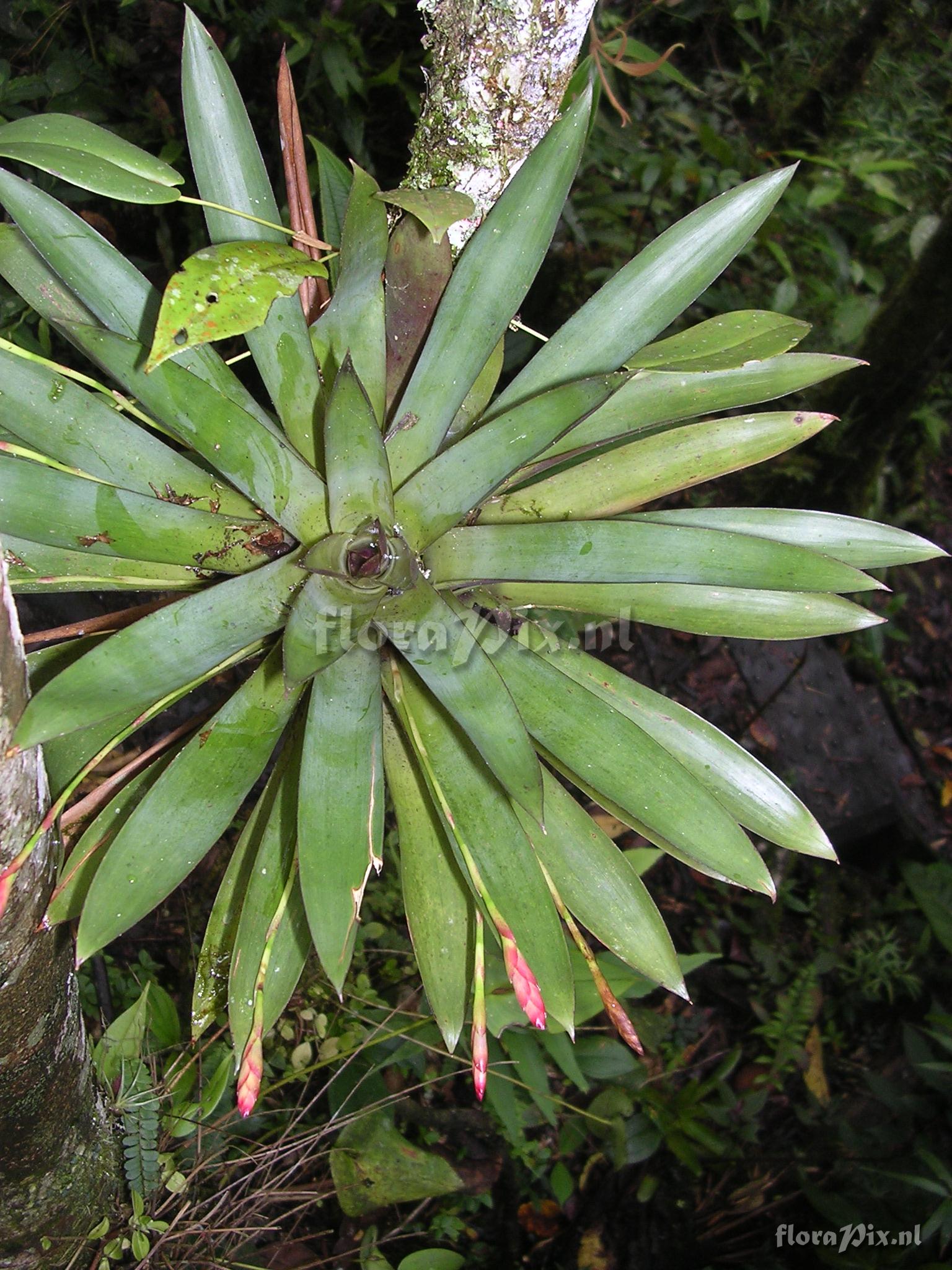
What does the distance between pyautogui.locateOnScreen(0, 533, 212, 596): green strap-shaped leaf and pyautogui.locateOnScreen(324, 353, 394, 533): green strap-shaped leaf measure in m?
0.28

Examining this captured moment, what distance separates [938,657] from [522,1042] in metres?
3.14

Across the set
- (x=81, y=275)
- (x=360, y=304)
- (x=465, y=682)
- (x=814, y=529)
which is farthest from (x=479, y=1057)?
(x=81, y=275)

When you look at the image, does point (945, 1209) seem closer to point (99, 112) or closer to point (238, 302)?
point (238, 302)

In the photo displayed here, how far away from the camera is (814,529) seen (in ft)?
4.80

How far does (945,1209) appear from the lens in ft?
7.82

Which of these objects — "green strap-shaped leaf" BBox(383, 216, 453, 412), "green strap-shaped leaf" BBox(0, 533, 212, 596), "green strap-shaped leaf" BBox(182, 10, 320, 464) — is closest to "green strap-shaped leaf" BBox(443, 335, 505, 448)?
"green strap-shaped leaf" BBox(383, 216, 453, 412)

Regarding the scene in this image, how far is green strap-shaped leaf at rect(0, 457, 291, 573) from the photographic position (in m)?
1.13

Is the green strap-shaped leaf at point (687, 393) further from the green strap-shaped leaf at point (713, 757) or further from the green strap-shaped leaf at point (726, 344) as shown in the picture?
the green strap-shaped leaf at point (713, 757)

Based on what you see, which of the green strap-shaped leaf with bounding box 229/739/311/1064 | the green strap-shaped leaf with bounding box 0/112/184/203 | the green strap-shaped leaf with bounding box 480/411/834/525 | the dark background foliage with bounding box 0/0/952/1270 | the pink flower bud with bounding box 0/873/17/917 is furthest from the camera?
the dark background foliage with bounding box 0/0/952/1270

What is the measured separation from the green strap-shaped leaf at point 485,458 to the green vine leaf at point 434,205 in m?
0.26

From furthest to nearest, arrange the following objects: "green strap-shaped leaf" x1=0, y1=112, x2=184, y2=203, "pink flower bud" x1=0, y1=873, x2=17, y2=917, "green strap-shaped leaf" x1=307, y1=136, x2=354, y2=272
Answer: "green strap-shaped leaf" x1=307, y1=136, x2=354, y2=272 → "green strap-shaped leaf" x1=0, y1=112, x2=184, y2=203 → "pink flower bud" x1=0, y1=873, x2=17, y2=917

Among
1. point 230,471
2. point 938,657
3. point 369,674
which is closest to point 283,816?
point 369,674

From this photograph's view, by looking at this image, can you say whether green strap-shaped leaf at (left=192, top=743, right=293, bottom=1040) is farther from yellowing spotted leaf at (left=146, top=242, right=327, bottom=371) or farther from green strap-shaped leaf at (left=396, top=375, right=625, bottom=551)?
yellowing spotted leaf at (left=146, top=242, right=327, bottom=371)

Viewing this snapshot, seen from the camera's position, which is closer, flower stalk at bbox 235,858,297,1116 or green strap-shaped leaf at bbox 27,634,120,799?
flower stalk at bbox 235,858,297,1116
